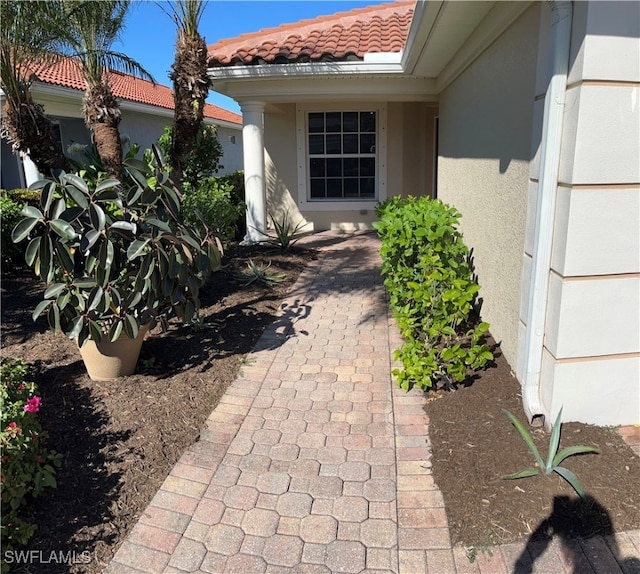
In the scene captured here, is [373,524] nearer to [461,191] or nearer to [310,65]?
[461,191]

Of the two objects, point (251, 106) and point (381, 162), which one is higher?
point (251, 106)

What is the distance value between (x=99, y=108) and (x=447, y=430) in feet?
18.2

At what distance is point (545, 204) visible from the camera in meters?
2.92

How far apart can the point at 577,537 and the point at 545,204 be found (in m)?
1.77

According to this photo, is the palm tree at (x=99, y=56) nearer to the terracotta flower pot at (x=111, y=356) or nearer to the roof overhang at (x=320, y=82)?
the roof overhang at (x=320, y=82)

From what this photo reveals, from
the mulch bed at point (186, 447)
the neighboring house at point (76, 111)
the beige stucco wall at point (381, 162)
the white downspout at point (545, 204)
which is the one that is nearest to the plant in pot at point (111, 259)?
the mulch bed at point (186, 447)

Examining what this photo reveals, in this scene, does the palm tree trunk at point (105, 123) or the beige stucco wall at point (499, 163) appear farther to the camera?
the palm tree trunk at point (105, 123)

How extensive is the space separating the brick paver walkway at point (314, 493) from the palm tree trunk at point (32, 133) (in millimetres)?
3679

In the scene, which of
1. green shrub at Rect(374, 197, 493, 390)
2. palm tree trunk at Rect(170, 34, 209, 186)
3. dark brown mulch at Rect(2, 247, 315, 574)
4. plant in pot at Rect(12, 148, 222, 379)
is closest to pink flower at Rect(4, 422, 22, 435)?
dark brown mulch at Rect(2, 247, 315, 574)

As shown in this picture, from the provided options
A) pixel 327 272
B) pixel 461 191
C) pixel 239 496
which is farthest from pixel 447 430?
pixel 327 272

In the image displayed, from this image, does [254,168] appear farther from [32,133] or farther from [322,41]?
[32,133]

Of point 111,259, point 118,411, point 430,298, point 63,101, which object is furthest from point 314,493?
point 63,101

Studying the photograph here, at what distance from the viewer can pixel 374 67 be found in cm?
765

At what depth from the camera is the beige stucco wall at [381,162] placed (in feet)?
34.6
